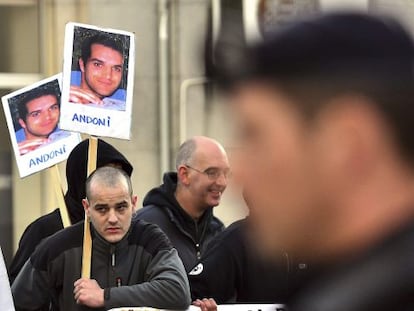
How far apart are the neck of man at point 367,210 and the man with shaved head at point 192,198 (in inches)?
169

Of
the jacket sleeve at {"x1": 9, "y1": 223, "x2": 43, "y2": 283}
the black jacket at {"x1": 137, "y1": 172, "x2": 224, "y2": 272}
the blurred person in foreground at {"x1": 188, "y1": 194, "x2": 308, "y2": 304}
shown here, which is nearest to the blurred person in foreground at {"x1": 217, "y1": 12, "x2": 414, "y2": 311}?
the blurred person in foreground at {"x1": 188, "y1": 194, "x2": 308, "y2": 304}

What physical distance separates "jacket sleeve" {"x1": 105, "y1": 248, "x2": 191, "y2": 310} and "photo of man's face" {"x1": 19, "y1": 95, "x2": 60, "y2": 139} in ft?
5.09

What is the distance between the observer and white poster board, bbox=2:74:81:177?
6.19 meters

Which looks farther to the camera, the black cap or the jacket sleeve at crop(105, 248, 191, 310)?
the jacket sleeve at crop(105, 248, 191, 310)

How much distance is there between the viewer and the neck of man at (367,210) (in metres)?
1.50

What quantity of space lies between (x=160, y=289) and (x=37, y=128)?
5.77ft

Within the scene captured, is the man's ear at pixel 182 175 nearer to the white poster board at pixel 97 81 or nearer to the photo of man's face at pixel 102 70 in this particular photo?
the white poster board at pixel 97 81

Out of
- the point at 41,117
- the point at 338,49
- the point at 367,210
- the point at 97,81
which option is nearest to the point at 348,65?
the point at 338,49

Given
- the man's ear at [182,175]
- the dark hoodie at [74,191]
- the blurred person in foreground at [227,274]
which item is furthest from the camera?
the man's ear at [182,175]

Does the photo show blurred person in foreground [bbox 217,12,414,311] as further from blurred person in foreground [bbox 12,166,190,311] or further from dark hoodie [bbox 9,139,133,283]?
dark hoodie [bbox 9,139,133,283]

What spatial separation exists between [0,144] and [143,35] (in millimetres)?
1590

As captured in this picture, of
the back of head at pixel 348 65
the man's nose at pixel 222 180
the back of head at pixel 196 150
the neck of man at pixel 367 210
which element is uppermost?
the back of head at pixel 348 65

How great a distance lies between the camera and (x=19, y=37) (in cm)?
1070

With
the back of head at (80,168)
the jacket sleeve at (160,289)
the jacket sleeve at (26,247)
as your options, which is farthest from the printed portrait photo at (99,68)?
the jacket sleeve at (160,289)
